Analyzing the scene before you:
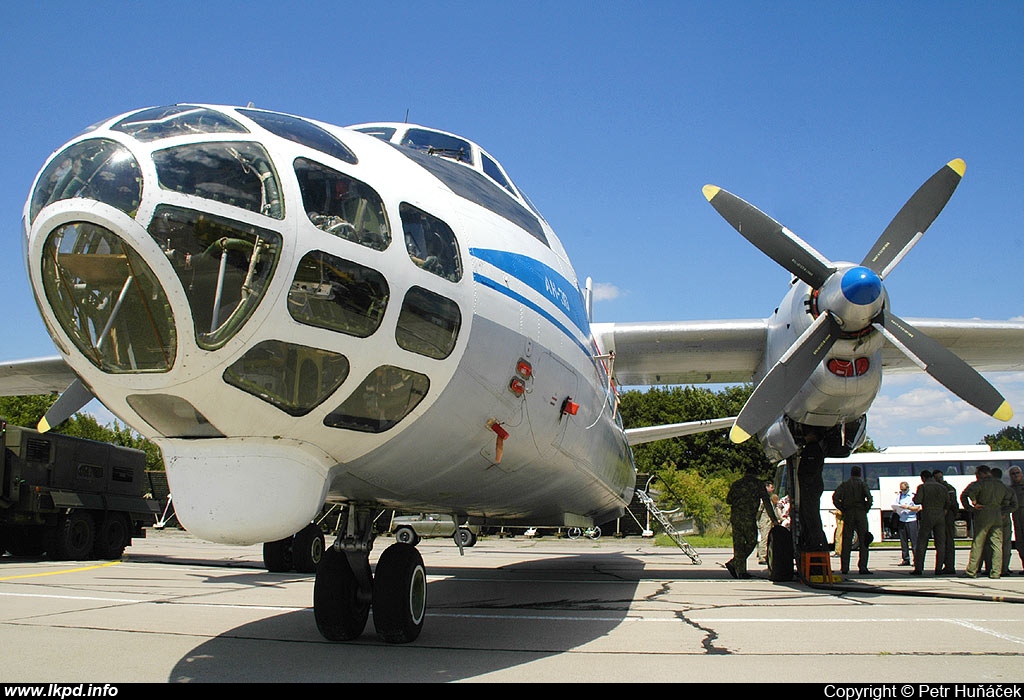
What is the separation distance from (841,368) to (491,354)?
21.2ft

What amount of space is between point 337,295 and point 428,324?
0.68 metres

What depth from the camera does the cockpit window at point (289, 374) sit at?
13.3 ft

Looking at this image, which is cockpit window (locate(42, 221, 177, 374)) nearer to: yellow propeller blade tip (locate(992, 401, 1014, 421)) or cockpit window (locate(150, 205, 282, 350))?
cockpit window (locate(150, 205, 282, 350))

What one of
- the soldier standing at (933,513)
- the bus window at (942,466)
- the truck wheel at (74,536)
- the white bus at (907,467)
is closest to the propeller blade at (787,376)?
the soldier standing at (933,513)

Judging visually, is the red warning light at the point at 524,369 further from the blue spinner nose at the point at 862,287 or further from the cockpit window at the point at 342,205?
the blue spinner nose at the point at 862,287

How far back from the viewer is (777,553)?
11586mm

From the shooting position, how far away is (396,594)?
5789mm

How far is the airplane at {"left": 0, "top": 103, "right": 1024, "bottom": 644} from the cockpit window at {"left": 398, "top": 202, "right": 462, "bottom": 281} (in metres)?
0.01

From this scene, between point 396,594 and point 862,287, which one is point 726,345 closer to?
point 862,287

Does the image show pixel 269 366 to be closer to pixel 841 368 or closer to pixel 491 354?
pixel 491 354

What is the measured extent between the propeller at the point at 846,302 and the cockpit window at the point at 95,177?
731cm

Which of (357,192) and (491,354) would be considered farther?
(491,354)

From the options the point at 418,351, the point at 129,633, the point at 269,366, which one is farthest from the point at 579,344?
the point at 129,633

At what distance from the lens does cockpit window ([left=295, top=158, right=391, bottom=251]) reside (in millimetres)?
4152
